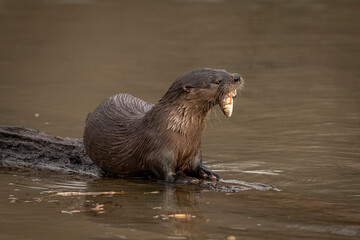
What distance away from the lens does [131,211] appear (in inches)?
202

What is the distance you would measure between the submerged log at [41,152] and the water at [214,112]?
22cm

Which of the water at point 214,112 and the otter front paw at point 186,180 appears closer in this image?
the water at point 214,112

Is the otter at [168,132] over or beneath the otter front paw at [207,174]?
over

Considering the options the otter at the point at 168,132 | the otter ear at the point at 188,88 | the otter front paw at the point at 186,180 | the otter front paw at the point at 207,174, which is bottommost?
the otter front paw at the point at 186,180

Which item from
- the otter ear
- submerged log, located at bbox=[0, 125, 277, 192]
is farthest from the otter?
submerged log, located at bbox=[0, 125, 277, 192]

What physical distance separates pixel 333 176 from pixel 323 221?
4.83 ft

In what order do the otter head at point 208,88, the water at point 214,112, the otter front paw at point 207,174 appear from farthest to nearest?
the otter front paw at point 207,174
the otter head at point 208,88
the water at point 214,112

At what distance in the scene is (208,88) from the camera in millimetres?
5801

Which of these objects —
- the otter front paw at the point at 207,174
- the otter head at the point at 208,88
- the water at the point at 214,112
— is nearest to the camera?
the water at the point at 214,112

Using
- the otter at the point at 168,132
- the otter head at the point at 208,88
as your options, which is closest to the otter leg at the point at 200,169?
the otter at the point at 168,132

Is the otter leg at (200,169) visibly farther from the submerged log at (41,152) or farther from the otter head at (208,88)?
the submerged log at (41,152)

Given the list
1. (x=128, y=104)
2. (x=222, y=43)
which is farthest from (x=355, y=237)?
(x=222, y=43)

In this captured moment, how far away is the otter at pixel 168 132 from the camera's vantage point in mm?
5824

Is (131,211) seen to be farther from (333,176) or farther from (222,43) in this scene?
(222,43)
